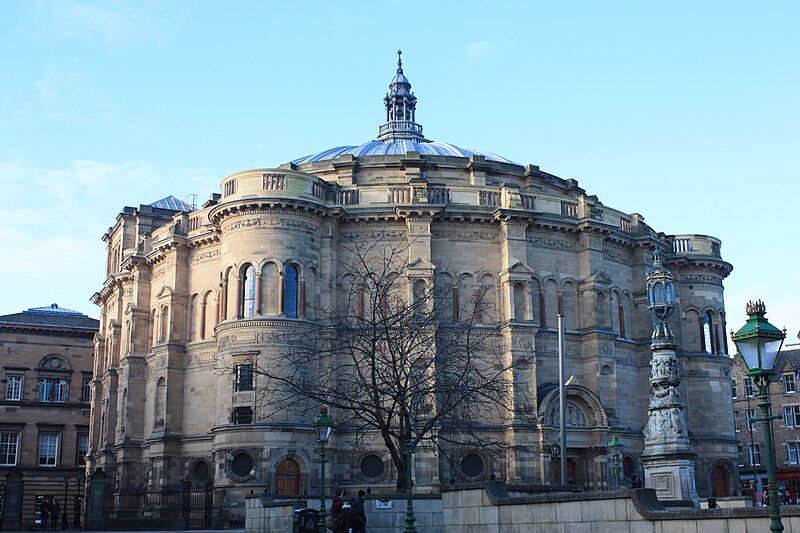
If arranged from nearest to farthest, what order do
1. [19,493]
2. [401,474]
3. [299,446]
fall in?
[401,474], [299,446], [19,493]

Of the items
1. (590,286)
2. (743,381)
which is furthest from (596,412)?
(743,381)

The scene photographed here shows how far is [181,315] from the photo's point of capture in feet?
163

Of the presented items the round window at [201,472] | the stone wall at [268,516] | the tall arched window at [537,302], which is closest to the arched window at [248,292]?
the round window at [201,472]

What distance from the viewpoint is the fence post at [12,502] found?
170ft

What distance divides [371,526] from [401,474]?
9.54 ft

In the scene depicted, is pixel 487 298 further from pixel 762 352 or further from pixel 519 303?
pixel 762 352

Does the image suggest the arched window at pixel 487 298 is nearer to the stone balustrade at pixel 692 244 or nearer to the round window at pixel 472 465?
the round window at pixel 472 465

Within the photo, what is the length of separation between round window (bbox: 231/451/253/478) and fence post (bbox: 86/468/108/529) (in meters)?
10.9

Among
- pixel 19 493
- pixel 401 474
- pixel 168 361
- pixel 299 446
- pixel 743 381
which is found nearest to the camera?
pixel 401 474

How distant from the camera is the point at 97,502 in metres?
48.7

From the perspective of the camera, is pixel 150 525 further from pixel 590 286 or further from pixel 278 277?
pixel 590 286

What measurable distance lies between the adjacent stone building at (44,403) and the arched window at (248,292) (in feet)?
105

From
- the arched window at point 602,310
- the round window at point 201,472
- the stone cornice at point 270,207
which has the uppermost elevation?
the stone cornice at point 270,207

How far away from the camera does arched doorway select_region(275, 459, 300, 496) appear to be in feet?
135
